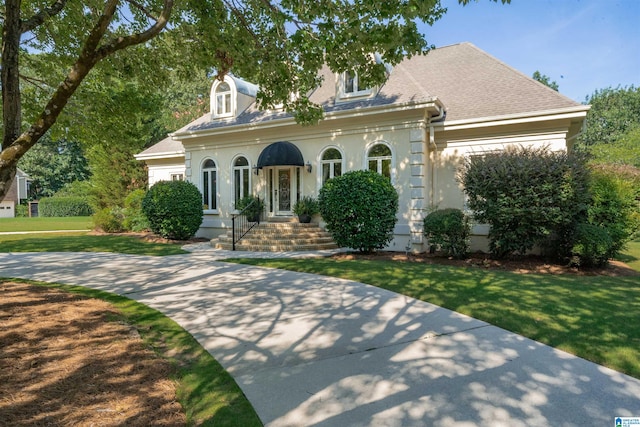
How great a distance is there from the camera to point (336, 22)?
20.3 ft

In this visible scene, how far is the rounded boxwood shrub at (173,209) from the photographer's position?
1491 cm

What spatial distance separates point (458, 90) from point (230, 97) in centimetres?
967

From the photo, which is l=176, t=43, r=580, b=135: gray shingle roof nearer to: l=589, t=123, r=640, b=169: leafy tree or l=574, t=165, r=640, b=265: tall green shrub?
l=574, t=165, r=640, b=265: tall green shrub

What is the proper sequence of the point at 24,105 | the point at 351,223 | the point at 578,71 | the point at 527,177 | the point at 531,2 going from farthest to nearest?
1. the point at 578,71
2. the point at 351,223
3. the point at 527,177
4. the point at 24,105
5. the point at 531,2

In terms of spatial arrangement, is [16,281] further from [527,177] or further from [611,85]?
[611,85]

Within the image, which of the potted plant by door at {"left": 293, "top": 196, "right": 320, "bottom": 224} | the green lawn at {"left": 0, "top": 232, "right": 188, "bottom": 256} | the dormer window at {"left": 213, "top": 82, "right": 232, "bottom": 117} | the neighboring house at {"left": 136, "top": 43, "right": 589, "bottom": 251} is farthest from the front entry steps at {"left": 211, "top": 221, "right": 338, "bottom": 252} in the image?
the dormer window at {"left": 213, "top": 82, "right": 232, "bottom": 117}

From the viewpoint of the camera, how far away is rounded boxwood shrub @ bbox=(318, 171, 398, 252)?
11039 mm

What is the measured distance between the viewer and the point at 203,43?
8.42m

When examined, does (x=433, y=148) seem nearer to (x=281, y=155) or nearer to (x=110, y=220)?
(x=281, y=155)

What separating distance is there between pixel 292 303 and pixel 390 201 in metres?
6.18

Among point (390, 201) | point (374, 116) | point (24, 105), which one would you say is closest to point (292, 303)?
point (390, 201)

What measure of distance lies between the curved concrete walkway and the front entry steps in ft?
19.1

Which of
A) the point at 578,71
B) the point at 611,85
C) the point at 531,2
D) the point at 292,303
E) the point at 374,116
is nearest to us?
the point at 292,303

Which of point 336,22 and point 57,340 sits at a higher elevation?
point 336,22
